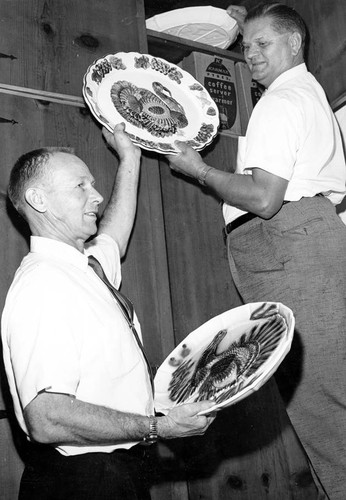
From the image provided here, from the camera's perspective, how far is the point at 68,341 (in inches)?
49.1

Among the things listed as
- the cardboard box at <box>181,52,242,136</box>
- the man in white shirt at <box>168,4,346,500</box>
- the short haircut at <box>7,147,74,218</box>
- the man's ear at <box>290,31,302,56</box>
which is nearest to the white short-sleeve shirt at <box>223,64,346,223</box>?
the man in white shirt at <box>168,4,346,500</box>

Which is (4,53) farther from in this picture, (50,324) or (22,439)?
(22,439)

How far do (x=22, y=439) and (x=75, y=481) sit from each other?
1.01ft

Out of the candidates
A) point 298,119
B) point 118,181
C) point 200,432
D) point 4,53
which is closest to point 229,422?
point 200,432

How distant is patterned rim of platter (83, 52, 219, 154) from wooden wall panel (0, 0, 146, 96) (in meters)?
0.06

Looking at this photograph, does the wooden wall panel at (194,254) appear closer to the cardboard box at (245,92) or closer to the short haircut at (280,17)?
the cardboard box at (245,92)

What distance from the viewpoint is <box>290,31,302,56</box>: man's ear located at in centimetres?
184

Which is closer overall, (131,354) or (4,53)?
(131,354)

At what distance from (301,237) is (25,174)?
2.22ft

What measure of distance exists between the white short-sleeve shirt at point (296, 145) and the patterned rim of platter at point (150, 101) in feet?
0.83

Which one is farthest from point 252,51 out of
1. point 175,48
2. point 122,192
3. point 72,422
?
point 72,422

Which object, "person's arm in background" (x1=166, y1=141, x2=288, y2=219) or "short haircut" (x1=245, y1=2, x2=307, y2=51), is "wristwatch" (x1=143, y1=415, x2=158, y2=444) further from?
"short haircut" (x1=245, y1=2, x2=307, y2=51)

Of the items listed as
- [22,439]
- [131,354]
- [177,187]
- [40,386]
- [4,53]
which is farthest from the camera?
[177,187]

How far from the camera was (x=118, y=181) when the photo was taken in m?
1.79
